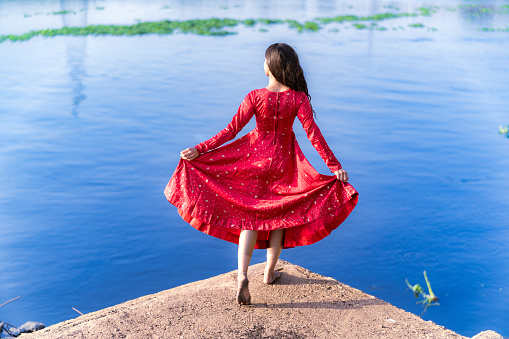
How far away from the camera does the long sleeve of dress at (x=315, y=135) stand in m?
3.74

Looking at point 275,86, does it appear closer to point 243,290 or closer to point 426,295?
point 243,290

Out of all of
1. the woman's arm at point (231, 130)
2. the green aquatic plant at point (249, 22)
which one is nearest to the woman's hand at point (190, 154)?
the woman's arm at point (231, 130)

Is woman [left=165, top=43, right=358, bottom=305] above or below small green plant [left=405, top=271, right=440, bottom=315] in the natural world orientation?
above

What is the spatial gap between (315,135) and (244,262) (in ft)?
3.09

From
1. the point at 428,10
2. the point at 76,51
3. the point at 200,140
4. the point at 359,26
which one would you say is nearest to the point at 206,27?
the point at 76,51

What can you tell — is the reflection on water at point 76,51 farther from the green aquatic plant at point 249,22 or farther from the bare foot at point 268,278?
the bare foot at point 268,278

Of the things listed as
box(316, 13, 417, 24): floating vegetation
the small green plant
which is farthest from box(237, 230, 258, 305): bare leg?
box(316, 13, 417, 24): floating vegetation

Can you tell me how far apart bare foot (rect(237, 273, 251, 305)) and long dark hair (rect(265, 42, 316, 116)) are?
1.28 metres

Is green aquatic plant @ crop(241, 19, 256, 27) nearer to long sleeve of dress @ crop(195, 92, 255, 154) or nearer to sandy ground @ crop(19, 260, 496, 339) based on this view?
long sleeve of dress @ crop(195, 92, 255, 154)

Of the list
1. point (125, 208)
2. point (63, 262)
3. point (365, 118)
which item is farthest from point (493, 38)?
point (63, 262)

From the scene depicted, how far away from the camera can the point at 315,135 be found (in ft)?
12.3

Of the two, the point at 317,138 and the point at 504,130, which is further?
the point at 504,130

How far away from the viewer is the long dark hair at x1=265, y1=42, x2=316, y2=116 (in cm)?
374

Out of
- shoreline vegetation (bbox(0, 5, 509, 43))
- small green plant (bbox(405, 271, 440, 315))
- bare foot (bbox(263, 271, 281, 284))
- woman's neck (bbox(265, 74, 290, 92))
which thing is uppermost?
woman's neck (bbox(265, 74, 290, 92))
